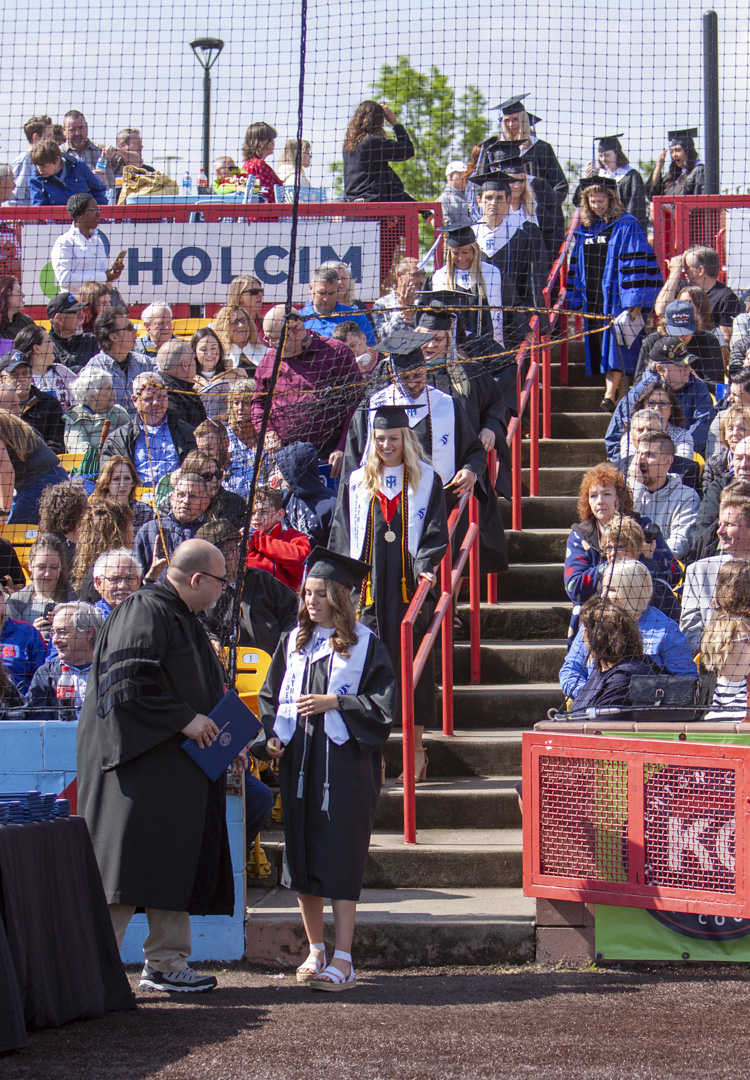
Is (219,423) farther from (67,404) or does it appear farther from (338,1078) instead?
(338,1078)

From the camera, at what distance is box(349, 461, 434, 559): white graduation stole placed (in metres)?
7.14

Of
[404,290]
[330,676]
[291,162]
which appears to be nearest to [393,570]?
[330,676]

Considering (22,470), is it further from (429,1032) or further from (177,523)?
(429,1032)

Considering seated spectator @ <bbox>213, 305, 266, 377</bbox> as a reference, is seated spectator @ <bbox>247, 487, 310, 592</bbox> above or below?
below

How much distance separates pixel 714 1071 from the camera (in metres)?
4.32

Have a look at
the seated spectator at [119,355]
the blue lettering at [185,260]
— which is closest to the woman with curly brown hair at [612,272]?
the blue lettering at [185,260]

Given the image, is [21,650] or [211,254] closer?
[21,650]

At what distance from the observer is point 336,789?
5480mm

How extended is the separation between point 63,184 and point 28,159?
65cm

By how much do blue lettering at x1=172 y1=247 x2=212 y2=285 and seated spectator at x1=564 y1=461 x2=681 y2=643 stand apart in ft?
17.7

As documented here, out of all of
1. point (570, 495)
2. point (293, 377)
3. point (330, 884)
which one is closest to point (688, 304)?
point (570, 495)

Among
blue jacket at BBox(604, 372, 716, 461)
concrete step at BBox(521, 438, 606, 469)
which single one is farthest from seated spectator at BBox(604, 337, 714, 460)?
concrete step at BBox(521, 438, 606, 469)

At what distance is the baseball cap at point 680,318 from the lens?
9.30 meters

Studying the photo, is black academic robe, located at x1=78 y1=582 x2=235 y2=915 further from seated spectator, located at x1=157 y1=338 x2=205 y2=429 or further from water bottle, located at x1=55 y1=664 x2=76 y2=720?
seated spectator, located at x1=157 y1=338 x2=205 y2=429
